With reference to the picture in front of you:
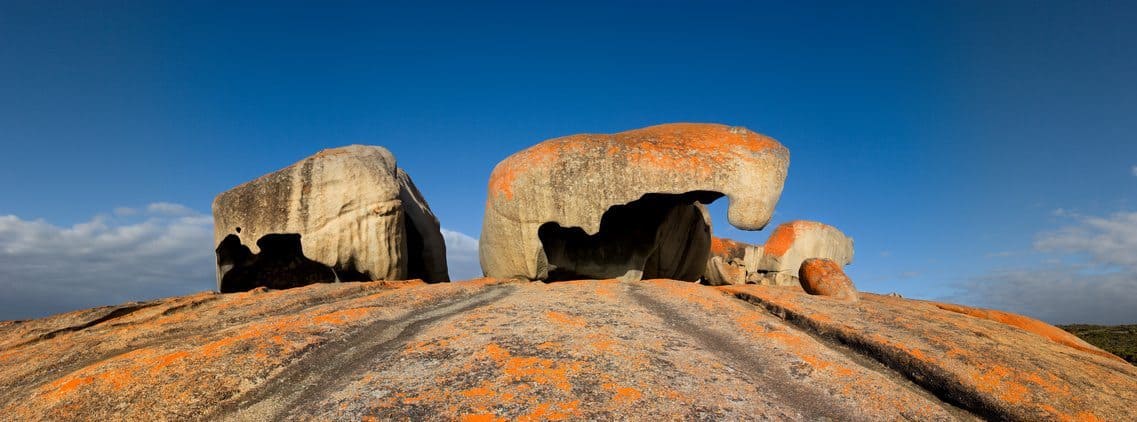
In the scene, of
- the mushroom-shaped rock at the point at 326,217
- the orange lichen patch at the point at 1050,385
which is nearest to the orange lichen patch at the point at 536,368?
the orange lichen patch at the point at 1050,385

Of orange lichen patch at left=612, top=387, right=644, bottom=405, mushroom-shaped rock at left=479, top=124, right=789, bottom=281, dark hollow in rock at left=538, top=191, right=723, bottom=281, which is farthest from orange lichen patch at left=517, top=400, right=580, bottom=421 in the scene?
dark hollow in rock at left=538, top=191, right=723, bottom=281

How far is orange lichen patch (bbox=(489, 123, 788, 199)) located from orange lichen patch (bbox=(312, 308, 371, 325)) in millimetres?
6644

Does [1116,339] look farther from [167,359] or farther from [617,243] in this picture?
[167,359]

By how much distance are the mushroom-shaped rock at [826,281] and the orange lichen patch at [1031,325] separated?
85.1 inches

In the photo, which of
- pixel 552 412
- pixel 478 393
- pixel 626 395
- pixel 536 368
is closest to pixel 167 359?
pixel 478 393

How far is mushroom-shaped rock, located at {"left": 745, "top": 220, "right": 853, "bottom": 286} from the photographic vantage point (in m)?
30.9

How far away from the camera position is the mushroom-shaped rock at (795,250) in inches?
1216

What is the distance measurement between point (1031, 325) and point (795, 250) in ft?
70.9

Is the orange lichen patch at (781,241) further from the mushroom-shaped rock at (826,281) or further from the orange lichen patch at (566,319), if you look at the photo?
the orange lichen patch at (566,319)

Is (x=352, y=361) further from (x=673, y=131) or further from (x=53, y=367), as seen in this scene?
(x=673, y=131)

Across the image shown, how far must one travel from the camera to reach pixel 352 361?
5.96m

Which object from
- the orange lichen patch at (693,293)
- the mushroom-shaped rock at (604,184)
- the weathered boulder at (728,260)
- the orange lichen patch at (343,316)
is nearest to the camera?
the orange lichen patch at (343,316)

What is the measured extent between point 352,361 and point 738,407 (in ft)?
11.7

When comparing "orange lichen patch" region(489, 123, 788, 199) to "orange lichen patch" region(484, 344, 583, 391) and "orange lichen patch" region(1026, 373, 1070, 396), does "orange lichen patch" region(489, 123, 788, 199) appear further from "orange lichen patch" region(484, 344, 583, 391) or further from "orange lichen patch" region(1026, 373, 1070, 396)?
"orange lichen patch" region(484, 344, 583, 391)
